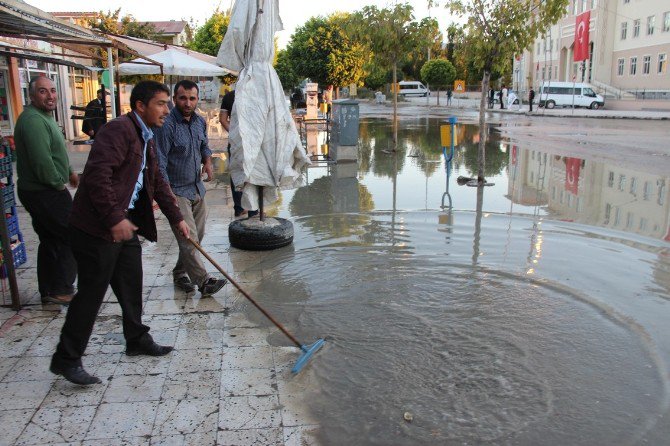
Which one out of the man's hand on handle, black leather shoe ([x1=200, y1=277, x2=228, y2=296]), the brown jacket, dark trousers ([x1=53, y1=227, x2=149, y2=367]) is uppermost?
the brown jacket

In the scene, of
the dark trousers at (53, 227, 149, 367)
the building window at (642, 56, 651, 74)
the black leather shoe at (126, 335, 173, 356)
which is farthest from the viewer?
the building window at (642, 56, 651, 74)

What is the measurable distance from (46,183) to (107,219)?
5.13ft

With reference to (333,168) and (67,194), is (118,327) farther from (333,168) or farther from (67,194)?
(333,168)

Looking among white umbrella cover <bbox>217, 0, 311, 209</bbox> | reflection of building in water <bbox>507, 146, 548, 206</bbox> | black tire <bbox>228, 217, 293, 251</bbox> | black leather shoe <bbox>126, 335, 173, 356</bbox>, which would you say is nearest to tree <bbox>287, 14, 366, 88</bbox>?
reflection of building in water <bbox>507, 146, 548, 206</bbox>

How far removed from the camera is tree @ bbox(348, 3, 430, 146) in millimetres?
14406

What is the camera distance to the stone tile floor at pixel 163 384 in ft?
9.93

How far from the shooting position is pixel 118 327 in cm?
438

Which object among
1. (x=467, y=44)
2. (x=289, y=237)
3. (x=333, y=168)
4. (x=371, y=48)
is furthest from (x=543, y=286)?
(x=371, y=48)

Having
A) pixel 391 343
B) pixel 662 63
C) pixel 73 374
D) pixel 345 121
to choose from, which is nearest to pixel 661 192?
pixel 345 121

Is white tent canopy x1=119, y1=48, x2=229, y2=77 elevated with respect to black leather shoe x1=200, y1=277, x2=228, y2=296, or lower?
elevated

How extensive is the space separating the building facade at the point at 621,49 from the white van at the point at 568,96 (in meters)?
1.89

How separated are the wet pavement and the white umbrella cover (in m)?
0.89

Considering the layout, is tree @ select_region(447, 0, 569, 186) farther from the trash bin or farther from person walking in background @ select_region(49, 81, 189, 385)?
person walking in background @ select_region(49, 81, 189, 385)

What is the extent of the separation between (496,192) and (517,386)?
687cm
